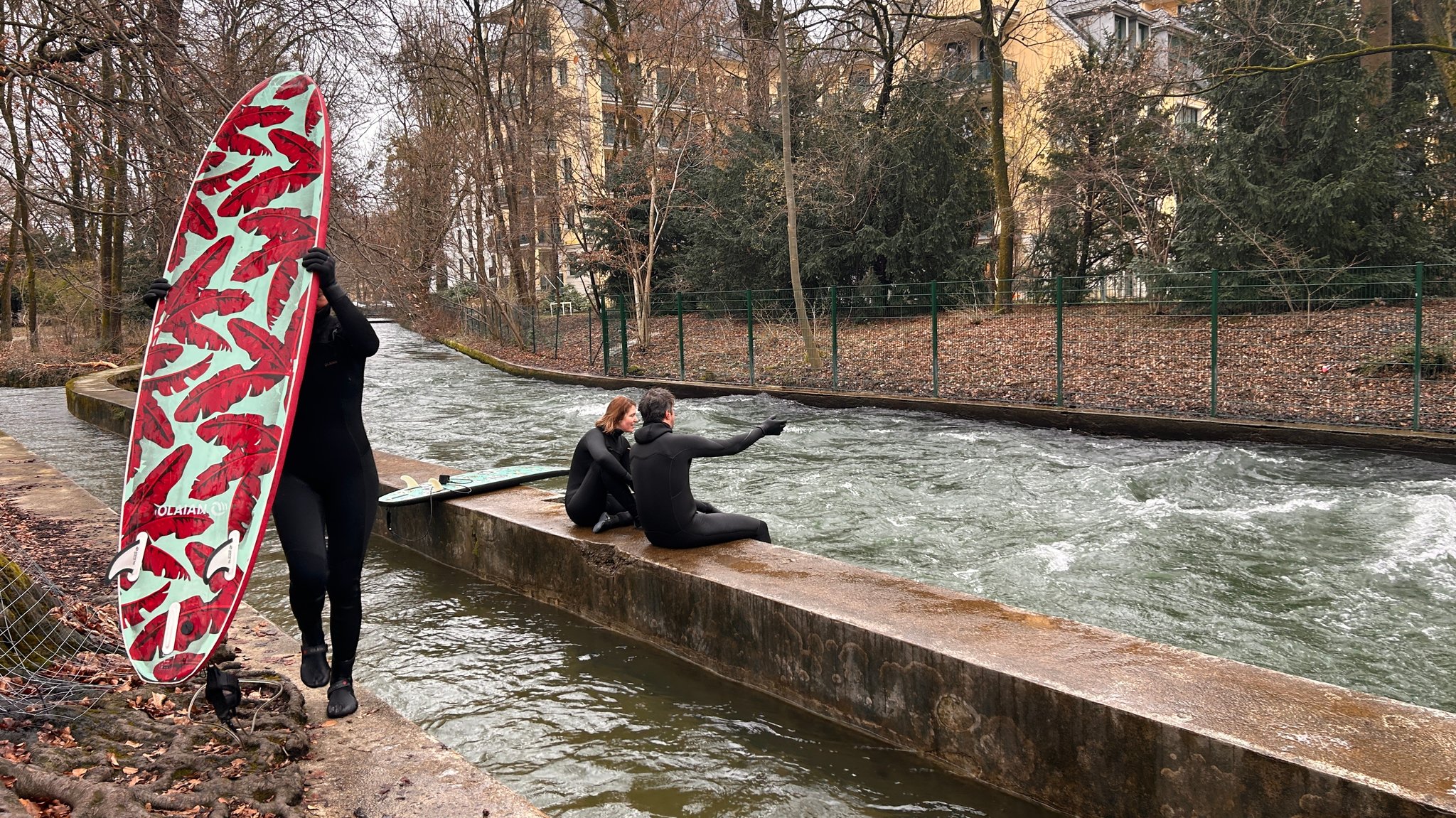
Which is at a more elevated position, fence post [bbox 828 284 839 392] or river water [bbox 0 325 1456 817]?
fence post [bbox 828 284 839 392]

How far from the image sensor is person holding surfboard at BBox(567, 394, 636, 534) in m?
6.96

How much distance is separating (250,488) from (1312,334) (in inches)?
607

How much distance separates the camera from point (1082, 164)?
25734mm

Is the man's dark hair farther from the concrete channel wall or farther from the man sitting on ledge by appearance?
the concrete channel wall

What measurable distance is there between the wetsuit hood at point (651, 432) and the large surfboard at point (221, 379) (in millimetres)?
2418

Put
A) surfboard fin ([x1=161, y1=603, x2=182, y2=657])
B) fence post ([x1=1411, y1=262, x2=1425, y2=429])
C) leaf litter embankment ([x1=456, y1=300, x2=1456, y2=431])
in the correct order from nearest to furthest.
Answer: surfboard fin ([x1=161, y1=603, x2=182, y2=657]) → fence post ([x1=1411, y1=262, x2=1425, y2=429]) → leaf litter embankment ([x1=456, y1=300, x2=1456, y2=431])

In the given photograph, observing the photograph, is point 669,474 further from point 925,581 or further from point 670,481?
point 925,581

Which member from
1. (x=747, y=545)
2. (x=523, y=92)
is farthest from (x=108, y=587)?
(x=523, y=92)

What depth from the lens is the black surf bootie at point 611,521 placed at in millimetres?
6980

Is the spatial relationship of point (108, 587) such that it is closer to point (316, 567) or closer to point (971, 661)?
point (316, 567)

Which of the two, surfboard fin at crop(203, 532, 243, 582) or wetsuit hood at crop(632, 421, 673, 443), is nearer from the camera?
surfboard fin at crop(203, 532, 243, 582)

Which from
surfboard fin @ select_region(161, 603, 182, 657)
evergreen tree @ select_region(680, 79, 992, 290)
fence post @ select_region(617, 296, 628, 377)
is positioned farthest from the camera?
evergreen tree @ select_region(680, 79, 992, 290)

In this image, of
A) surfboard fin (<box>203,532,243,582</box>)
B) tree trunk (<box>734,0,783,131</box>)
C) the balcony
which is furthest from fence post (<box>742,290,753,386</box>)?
surfboard fin (<box>203,532,243,582</box>)

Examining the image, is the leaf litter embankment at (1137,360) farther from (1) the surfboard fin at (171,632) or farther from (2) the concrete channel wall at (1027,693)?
(1) the surfboard fin at (171,632)
